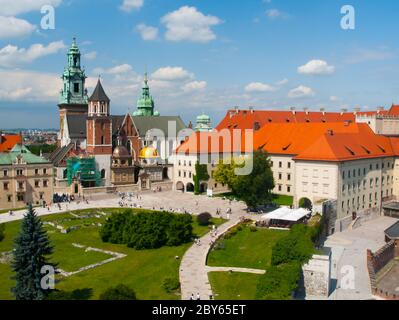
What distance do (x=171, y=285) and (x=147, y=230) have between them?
40.0ft

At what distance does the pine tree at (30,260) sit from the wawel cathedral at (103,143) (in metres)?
40.1

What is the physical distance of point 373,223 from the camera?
58.5 metres

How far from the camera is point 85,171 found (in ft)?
249

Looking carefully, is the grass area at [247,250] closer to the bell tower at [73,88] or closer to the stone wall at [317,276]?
the stone wall at [317,276]

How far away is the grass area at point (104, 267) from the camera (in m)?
32.8

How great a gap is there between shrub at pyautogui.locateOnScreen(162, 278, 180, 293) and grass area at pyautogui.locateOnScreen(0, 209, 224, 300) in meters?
0.33

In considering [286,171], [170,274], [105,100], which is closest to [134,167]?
[105,100]

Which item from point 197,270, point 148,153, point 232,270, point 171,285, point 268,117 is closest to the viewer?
point 171,285

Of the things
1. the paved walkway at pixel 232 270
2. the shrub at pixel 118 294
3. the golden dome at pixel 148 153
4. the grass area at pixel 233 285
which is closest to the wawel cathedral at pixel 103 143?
the golden dome at pixel 148 153

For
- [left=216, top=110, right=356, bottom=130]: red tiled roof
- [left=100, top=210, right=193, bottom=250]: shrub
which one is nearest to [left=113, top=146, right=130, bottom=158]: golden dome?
[left=216, top=110, right=356, bottom=130]: red tiled roof

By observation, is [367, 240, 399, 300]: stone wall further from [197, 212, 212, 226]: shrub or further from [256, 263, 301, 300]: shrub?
[197, 212, 212, 226]: shrub

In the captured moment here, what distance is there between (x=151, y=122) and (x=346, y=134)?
4115 cm

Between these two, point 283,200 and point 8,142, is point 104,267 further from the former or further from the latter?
point 8,142

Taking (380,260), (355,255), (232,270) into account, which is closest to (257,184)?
(355,255)
